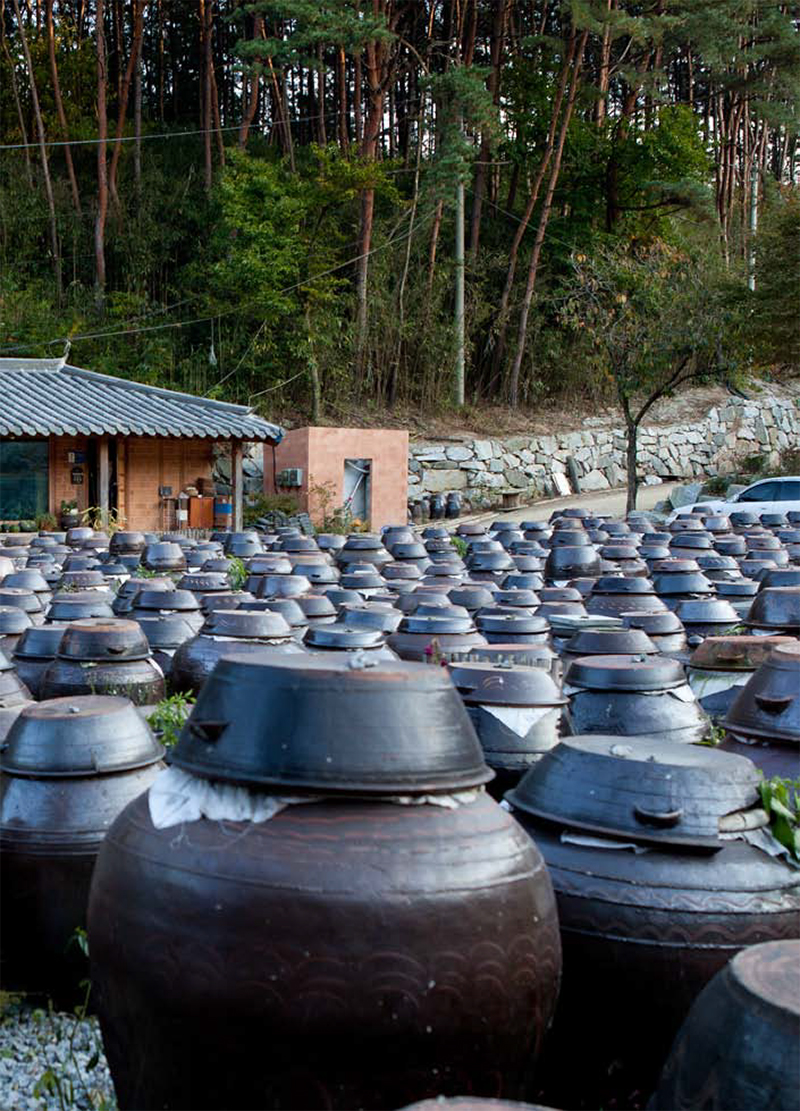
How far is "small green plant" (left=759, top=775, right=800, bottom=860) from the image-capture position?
3.11 meters

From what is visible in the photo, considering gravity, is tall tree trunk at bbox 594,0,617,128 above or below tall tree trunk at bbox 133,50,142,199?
above

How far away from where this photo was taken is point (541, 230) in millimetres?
27391

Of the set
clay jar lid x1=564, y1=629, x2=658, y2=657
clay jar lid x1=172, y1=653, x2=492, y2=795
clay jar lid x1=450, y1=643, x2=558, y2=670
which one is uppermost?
clay jar lid x1=172, y1=653, x2=492, y2=795

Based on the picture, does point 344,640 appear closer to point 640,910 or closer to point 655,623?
point 655,623

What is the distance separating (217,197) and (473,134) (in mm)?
6412

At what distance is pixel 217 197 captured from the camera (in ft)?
85.1

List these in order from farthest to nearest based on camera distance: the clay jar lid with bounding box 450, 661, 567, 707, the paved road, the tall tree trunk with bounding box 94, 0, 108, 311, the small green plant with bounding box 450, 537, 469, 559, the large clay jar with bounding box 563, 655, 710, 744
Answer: the tall tree trunk with bounding box 94, 0, 108, 311
the paved road
the small green plant with bounding box 450, 537, 469, 559
the large clay jar with bounding box 563, 655, 710, 744
the clay jar lid with bounding box 450, 661, 567, 707

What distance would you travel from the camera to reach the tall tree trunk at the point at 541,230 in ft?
86.0

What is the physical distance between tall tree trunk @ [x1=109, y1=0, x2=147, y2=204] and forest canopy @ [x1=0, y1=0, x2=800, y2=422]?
13 cm

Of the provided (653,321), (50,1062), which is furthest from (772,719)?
(653,321)

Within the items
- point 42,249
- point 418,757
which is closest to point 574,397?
point 42,249

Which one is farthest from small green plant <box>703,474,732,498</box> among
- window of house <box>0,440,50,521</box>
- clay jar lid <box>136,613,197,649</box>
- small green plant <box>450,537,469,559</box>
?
clay jar lid <box>136,613,197,649</box>

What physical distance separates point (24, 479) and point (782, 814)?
60.2ft

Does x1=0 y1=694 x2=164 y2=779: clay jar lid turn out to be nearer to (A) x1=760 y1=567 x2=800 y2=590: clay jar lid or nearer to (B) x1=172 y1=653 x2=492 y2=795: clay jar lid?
(B) x1=172 y1=653 x2=492 y2=795: clay jar lid
